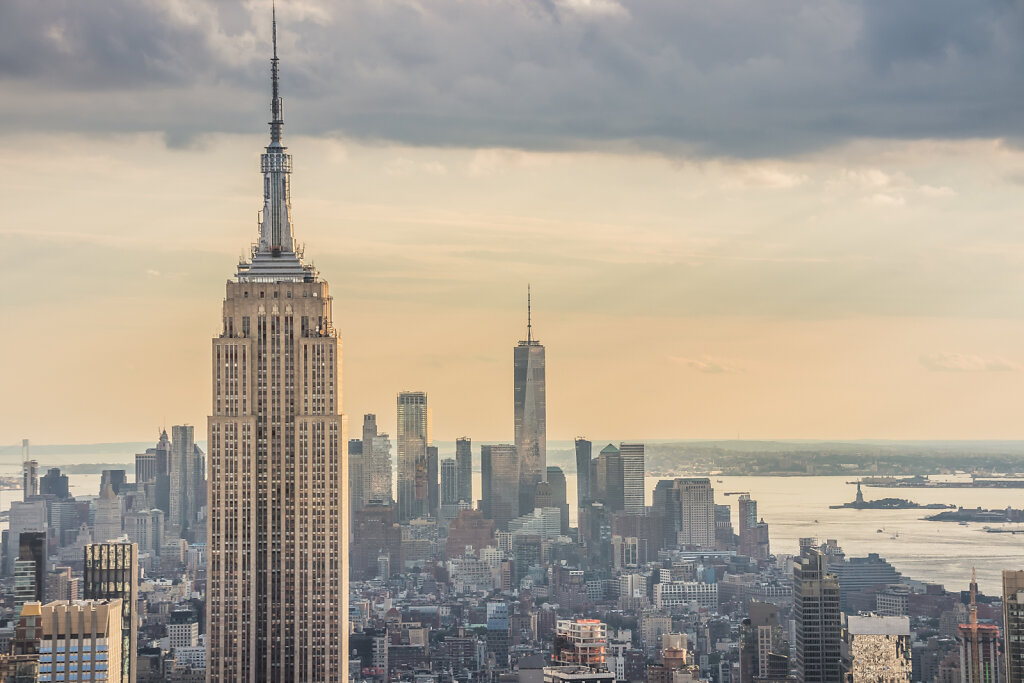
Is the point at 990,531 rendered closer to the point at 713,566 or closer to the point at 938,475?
the point at 938,475

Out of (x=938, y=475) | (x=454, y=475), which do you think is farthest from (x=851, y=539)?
(x=454, y=475)

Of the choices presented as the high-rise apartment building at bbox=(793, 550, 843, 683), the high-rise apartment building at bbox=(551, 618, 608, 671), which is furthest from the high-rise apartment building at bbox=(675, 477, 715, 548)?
the high-rise apartment building at bbox=(551, 618, 608, 671)

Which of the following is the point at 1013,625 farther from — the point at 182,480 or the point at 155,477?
the point at 155,477

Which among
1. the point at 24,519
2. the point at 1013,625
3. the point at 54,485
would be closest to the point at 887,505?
the point at 1013,625

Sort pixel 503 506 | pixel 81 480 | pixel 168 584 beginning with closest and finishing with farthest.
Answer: pixel 168 584
pixel 81 480
pixel 503 506

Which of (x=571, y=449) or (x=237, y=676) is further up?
(x=571, y=449)

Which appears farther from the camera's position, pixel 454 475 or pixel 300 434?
pixel 454 475

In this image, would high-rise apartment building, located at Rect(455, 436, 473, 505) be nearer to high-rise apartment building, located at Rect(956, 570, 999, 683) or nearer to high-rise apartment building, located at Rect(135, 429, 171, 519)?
high-rise apartment building, located at Rect(135, 429, 171, 519)
